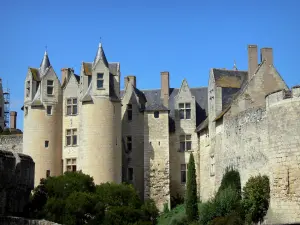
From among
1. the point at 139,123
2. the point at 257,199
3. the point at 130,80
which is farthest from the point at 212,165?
the point at 130,80

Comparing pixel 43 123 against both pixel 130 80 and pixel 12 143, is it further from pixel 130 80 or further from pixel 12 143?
pixel 130 80

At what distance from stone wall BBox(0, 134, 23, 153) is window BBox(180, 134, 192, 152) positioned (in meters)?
12.9

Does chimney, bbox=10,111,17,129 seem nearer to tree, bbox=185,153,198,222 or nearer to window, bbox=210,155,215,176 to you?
window, bbox=210,155,215,176

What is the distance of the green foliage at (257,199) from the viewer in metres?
31.7

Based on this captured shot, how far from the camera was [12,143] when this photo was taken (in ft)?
166

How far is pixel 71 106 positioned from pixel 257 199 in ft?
61.2

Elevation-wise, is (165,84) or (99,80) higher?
(165,84)

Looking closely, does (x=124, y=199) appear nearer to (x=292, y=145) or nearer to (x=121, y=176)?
(x=121, y=176)

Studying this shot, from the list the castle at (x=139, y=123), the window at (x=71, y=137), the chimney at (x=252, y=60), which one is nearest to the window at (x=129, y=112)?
the castle at (x=139, y=123)

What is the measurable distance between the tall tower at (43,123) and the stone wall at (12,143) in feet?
14.8

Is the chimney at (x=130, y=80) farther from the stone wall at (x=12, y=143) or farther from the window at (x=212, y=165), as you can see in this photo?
the window at (x=212, y=165)

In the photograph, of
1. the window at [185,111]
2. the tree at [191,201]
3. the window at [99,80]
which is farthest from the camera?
the window at [185,111]

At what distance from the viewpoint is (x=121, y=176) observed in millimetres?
43969

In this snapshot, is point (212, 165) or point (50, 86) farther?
point (50, 86)
